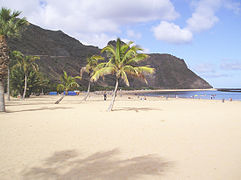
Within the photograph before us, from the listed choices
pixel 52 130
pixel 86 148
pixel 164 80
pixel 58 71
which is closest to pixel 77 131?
pixel 52 130

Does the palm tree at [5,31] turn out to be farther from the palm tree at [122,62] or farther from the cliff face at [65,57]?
the cliff face at [65,57]

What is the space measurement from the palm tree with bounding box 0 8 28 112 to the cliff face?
3865 cm

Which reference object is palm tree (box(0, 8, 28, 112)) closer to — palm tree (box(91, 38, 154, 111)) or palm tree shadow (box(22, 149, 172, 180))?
palm tree (box(91, 38, 154, 111))

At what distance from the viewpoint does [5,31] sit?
15133mm

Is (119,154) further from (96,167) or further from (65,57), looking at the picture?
(65,57)

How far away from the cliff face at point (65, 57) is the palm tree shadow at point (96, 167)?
50822mm

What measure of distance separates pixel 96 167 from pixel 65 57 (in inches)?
4740

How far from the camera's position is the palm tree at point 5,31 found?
1465 centimetres

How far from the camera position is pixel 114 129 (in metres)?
9.34

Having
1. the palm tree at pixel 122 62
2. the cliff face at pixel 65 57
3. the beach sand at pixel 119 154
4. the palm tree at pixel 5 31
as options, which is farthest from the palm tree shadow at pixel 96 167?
the cliff face at pixel 65 57

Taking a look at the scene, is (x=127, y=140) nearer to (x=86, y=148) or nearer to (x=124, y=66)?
(x=86, y=148)

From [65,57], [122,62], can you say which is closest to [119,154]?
[122,62]

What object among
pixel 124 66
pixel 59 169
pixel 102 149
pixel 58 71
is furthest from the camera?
pixel 58 71

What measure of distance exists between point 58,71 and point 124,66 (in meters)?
88.7
